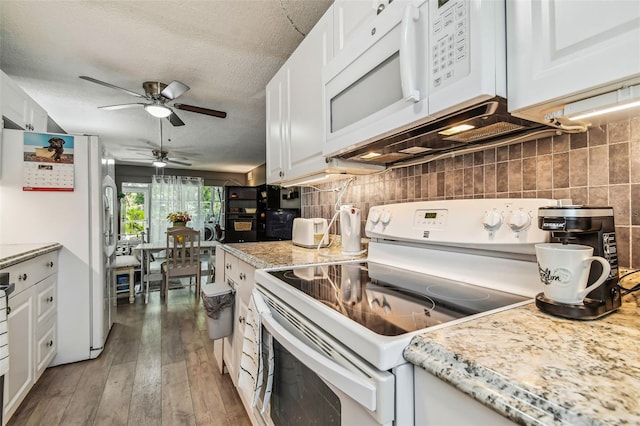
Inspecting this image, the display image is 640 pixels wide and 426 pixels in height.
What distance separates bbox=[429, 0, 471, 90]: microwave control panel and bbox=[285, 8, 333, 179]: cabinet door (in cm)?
72

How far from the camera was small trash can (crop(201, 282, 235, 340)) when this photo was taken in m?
1.81

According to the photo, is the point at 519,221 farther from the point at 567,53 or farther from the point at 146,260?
the point at 146,260

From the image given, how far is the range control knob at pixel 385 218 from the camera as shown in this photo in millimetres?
1268

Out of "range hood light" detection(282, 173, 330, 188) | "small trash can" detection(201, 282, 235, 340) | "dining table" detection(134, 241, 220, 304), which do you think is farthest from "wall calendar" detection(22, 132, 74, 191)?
"dining table" detection(134, 241, 220, 304)

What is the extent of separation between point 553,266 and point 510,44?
52 centimetres

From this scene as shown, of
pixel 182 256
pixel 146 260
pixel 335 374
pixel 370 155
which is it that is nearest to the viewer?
pixel 335 374

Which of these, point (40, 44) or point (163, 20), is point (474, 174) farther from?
point (40, 44)

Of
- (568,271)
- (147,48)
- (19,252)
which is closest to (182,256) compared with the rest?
(19,252)

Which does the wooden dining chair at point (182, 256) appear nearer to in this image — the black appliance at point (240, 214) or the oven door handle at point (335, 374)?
the black appliance at point (240, 214)

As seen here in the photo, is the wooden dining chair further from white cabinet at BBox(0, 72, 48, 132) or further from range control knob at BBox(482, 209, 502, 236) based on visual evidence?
range control knob at BBox(482, 209, 502, 236)

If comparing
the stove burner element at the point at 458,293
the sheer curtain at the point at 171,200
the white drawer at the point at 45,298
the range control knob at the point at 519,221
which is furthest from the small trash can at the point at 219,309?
the sheer curtain at the point at 171,200

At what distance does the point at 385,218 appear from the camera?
4.19ft

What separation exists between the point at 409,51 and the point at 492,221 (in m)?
0.54

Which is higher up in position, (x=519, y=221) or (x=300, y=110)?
(x=300, y=110)
